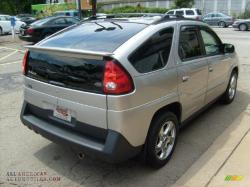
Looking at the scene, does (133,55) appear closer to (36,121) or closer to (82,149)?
(82,149)

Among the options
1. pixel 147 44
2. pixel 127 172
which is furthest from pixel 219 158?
pixel 147 44

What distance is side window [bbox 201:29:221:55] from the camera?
484 cm

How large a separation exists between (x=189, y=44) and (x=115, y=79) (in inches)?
64.6

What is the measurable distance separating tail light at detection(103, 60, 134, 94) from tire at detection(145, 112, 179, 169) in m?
0.67

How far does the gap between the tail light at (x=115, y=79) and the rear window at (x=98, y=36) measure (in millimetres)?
290

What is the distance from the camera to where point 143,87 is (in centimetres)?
328

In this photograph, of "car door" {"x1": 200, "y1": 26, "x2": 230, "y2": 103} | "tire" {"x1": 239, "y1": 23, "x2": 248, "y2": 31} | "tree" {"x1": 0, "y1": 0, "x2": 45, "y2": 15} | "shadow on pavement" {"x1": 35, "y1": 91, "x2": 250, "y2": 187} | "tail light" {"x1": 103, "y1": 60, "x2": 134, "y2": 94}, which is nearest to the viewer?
"tail light" {"x1": 103, "y1": 60, "x2": 134, "y2": 94}

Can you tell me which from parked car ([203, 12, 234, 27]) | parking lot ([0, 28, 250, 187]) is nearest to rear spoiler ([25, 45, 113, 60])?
parking lot ([0, 28, 250, 187])

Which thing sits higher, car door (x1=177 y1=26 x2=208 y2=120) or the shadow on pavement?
car door (x1=177 y1=26 x2=208 y2=120)

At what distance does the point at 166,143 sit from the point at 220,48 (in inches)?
89.1

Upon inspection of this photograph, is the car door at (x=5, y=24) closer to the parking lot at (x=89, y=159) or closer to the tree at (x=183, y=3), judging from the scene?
the parking lot at (x=89, y=159)

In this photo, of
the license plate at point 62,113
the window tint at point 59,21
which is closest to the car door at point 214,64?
the license plate at point 62,113

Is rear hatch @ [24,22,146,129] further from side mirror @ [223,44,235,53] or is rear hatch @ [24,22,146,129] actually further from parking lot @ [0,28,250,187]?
side mirror @ [223,44,235,53]

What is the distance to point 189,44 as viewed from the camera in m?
4.30
